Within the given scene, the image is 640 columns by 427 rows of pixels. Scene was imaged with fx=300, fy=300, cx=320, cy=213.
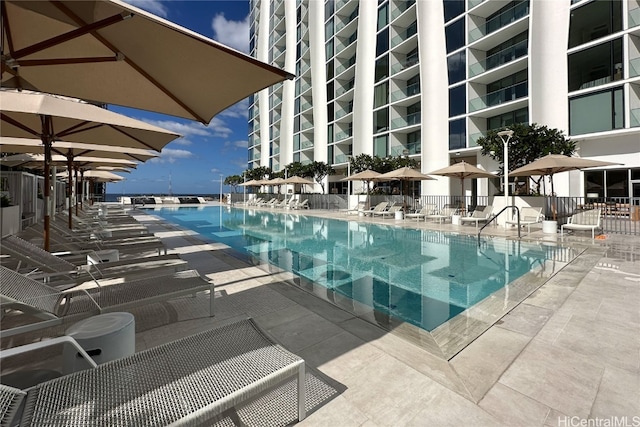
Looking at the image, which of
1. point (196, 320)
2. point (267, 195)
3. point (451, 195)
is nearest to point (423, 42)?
point (451, 195)

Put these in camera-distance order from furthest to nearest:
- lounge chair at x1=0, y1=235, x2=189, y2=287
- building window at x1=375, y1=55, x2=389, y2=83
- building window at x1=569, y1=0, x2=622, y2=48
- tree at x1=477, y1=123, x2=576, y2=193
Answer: building window at x1=375, y1=55, x2=389, y2=83, building window at x1=569, y1=0, x2=622, y2=48, tree at x1=477, y1=123, x2=576, y2=193, lounge chair at x1=0, y1=235, x2=189, y2=287

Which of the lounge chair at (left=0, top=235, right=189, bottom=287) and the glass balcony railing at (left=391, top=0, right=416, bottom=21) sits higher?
the glass balcony railing at (left=391, top=0, right=416, bottom=21)

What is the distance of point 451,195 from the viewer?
21.8 meters

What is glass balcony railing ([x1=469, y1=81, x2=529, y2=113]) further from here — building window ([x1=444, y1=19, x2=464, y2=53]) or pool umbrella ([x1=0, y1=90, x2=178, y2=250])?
pool umbrella ([x1=0, y1=90, x2=178, y2=250])

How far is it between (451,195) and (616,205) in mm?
9614

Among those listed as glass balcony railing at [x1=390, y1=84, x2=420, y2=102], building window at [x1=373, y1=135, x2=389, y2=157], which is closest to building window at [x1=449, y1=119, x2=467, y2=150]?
glass balcony railing at [x1=390, y1=84, x2=420, y2=102]

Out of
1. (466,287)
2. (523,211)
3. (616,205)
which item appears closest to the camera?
(466,287)

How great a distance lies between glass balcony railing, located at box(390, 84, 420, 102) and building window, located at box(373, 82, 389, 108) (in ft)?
3.80

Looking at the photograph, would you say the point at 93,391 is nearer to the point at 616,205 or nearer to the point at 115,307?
the point at 115,307

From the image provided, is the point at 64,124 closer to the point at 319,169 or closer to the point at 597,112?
the point at 597,112

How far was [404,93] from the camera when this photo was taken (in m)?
25.7

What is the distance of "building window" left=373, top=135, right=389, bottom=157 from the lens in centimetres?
2687

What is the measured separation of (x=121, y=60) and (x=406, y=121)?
25218 millimetres

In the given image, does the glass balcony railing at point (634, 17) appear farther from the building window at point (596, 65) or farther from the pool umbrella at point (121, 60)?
the pool umbrella at point (121, 60)
